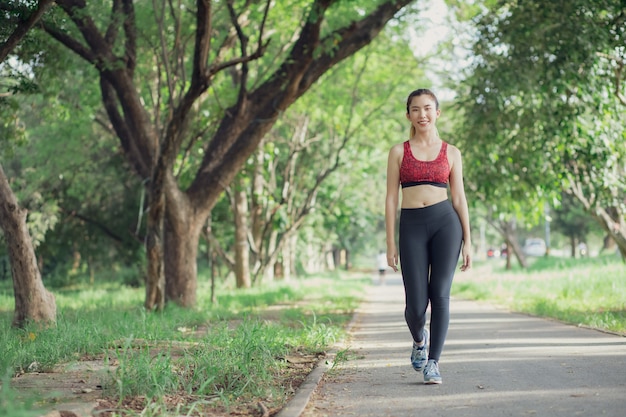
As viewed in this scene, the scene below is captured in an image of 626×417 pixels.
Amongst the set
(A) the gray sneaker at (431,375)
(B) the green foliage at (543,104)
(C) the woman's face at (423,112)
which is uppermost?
(B) the green foliage at (543,104)

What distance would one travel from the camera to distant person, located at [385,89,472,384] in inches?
256

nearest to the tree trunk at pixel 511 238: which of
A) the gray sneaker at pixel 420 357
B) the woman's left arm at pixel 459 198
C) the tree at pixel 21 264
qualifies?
the tree at pixel 21 264

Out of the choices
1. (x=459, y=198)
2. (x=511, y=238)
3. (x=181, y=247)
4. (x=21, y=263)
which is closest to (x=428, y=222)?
(x=459, y=198)

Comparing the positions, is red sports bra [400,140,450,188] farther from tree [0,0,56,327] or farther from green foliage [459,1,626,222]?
green foliage [459,1,626,222]

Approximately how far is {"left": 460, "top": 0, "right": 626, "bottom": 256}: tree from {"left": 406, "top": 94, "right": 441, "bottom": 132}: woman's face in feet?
25.1

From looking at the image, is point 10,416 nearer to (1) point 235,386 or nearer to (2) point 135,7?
(1) point 235,386

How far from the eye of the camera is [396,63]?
26516 mm

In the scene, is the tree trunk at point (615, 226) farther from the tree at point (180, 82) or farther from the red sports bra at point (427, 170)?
the red sports bra at point (427, 170)

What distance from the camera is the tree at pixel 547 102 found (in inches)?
543

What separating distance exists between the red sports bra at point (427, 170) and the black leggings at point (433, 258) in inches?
7.7

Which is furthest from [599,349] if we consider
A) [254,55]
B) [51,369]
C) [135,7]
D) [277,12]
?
[277,12]

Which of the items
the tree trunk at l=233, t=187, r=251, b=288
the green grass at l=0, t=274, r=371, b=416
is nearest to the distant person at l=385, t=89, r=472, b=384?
the green grass at l=0, t=274, r=371, b=416

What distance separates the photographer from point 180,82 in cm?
1518

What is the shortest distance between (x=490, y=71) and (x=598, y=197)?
3.12 m
